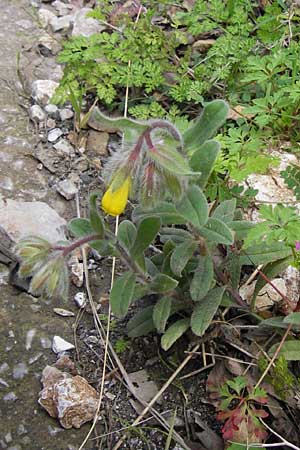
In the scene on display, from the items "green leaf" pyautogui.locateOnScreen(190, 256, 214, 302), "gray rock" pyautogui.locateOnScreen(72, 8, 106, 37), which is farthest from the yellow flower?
"gray rock" pyautogui.locateOnScreen(72, 8, 106, 37)

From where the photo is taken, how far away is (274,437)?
2291mm

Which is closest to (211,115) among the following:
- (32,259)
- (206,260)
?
(206,260)

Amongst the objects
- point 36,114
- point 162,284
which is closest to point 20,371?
point 162,284

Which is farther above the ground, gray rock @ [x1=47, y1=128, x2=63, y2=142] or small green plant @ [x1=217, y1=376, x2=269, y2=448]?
gray rock @ [x1=47, y1=128, x2=63, y2=142]

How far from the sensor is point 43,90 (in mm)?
3373

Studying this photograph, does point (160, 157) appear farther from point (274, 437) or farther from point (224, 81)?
point (224, 81)

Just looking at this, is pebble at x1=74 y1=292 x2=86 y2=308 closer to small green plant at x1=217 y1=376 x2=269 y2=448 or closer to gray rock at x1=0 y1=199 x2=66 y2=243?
gray rock at x1=0 y1=199 x2=66 y2=243

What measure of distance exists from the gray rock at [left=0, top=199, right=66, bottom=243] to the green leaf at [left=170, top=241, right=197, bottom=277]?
0.70m

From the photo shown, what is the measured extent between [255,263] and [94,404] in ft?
2.52

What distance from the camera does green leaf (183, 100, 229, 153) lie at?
2156 millimetres

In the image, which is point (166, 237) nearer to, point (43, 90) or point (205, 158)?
point (205, 158)

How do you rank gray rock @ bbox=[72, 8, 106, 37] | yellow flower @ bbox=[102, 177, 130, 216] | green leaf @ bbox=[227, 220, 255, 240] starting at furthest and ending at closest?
gray rock @ bbox=[72, 8, 106, 37]
green leaf @ bbox=[227, 220, 255, 240]
yellow flower @ bbox=[102, 177, 130, 216]

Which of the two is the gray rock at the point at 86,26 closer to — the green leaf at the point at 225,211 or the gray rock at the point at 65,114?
the gray rock at the point at 65,114

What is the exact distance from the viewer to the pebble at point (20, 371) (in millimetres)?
2445
